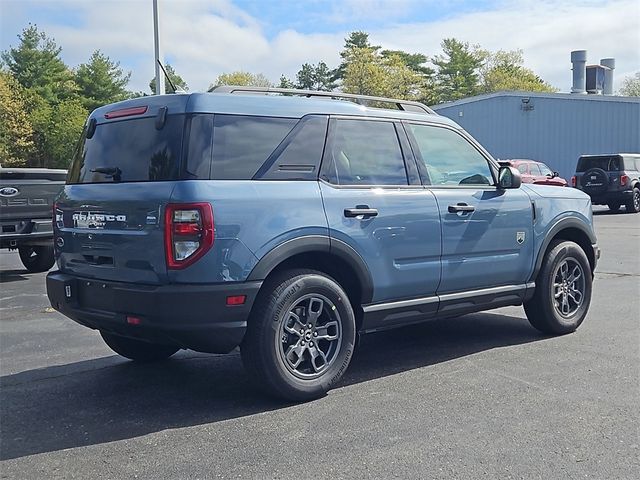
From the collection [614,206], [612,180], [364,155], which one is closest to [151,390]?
[364,155]

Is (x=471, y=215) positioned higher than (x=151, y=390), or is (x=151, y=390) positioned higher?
(x=471, y=215)

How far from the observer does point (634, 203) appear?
22938 millimetres

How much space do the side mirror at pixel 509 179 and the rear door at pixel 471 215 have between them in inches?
2.3

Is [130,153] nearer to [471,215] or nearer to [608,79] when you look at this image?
[471,215]

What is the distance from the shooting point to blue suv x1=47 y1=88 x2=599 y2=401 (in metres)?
4.12

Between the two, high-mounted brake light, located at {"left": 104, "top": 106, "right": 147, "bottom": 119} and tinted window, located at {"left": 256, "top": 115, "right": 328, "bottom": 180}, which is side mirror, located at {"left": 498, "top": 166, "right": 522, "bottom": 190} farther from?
high-mounted brake light, located at {"left": 104, "top": 106, "right": 147, "bottom": 119}

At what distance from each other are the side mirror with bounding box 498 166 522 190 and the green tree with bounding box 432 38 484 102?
234 ft

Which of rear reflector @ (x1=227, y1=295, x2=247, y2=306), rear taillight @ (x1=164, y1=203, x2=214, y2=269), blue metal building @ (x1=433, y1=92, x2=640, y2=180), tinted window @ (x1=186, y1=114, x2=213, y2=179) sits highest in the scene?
blue metal building @ (x1=433, y1=92, x2=640, y2=180)

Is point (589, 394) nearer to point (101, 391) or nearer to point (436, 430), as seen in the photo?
point (436, 430)

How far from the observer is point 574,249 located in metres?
6.42

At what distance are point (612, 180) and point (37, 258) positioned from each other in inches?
721

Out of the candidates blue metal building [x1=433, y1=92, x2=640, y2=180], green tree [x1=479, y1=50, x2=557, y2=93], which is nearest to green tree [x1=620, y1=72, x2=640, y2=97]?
green tree [x1=479, y1=50, x2=557, y2=93]

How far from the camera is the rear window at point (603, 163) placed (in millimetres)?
23047

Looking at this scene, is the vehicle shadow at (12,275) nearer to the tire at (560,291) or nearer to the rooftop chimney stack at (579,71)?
the tire at (560,291)
